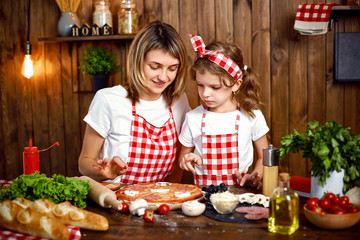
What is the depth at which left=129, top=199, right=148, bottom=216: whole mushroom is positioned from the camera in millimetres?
1525

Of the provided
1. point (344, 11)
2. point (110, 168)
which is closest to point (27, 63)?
point (110, 168)

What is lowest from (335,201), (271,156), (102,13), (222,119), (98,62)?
(335,201)

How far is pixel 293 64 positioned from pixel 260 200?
1.62m

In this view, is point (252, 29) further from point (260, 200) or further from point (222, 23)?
point (260, 200)

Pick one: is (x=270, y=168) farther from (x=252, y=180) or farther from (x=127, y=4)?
(x=127, y=4)

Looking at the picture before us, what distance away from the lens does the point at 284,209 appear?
4.40ft

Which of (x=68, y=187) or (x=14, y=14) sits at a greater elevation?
(x=14, y=14)

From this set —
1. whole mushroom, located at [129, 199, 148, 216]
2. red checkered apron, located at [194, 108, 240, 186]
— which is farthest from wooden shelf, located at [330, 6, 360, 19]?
whole mushroom, located at [129, 199, 148, 216]

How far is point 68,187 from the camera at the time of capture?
1.58 metres

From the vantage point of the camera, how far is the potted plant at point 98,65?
3035 millimetres

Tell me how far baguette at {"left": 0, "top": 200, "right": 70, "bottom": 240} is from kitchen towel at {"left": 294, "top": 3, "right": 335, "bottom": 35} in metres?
2.12

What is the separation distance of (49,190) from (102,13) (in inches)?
72.9

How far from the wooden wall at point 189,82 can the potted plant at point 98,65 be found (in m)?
0.11

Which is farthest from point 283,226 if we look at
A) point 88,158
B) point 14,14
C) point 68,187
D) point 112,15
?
point 14,14
